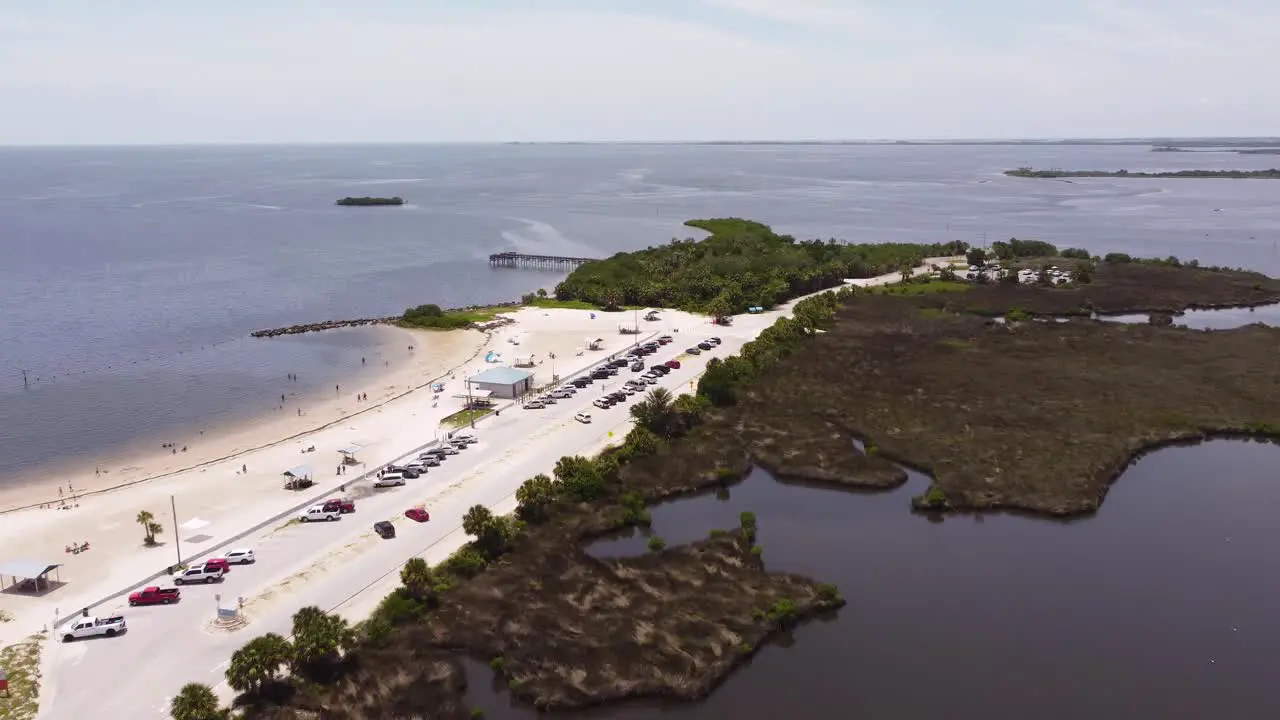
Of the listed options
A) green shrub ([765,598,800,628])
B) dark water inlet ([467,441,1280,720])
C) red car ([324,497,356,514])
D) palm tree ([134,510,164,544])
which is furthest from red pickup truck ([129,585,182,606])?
green shrub ([765,598,800,628])

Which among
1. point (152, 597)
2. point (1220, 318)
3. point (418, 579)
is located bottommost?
point (152, 597)

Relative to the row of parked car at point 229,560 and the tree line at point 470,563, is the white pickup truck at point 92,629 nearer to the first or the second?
A: the row of parked car at point 229,560

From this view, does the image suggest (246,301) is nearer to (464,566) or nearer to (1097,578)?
(464,566)

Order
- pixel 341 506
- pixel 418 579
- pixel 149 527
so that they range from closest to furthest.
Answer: pixel 418 579 → pixel 149 527 → pixel 341 506

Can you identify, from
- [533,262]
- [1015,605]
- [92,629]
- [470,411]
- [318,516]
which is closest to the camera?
[92,629]

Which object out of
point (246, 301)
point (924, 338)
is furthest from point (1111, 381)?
point (246, 301)

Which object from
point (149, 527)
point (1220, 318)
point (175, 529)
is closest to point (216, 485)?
point (175, 529)

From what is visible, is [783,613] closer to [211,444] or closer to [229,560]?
[229,560]

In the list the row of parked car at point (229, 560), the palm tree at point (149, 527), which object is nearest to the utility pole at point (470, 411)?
the row of parked car at point (229, 560)
